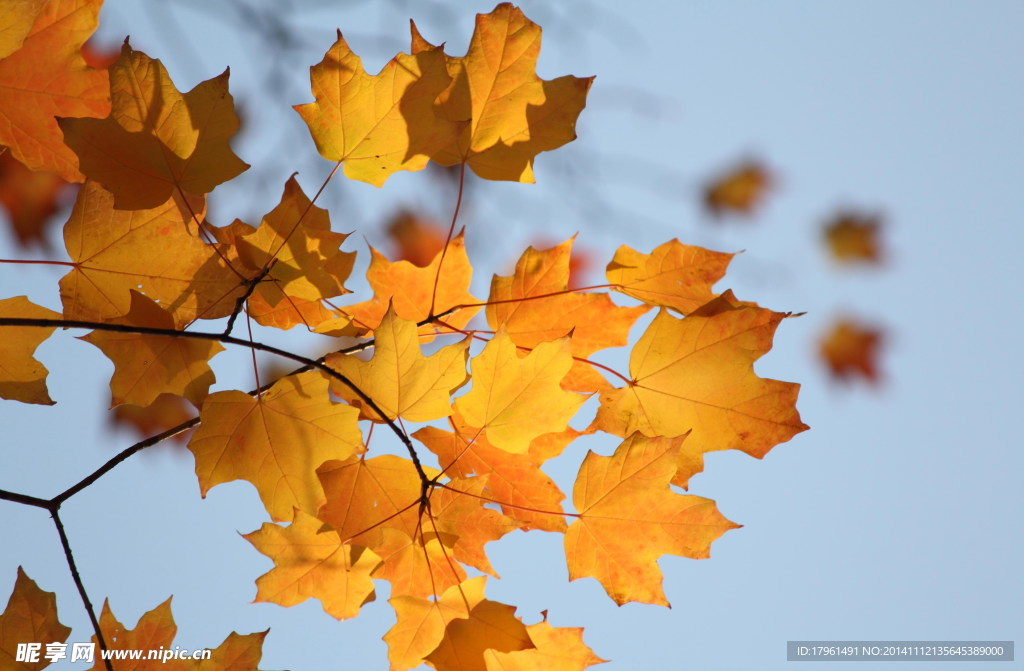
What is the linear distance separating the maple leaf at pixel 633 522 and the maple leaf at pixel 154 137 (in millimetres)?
503

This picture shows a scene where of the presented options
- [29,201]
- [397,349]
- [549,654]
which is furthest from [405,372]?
[29,201]

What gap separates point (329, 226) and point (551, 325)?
277 millimetres

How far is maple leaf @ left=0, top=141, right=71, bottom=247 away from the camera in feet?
6.46

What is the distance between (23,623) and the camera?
2.71ft

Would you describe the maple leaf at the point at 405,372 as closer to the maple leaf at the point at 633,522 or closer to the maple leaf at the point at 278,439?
the maple leaf at the point at 278,439

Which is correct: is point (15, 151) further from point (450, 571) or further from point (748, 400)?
point (748, 400)

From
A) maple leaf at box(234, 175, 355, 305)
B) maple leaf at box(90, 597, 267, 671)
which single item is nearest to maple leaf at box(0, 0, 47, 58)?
maple leaf at box(234, 175, 355, 305)

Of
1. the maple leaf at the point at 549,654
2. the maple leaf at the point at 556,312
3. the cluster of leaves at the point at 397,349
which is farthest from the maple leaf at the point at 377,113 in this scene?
the maple leaf at the point at 549,654

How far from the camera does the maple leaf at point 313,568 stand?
0.82m

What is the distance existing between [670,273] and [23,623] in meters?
0.85

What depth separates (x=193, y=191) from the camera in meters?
0.75

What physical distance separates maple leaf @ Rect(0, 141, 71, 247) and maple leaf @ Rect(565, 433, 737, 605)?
1.79 m

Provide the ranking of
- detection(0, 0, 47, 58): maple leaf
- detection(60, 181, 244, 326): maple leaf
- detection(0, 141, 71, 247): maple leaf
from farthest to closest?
1. detection(0, 141, 71, 247): maple leaf
2. detection(60, 181, 244, 326): maple leaf
3. detection(0, 0, 47, 58): maple leaf

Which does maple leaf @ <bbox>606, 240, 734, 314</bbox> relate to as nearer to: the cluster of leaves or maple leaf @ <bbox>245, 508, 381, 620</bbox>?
the cluster of leaves
